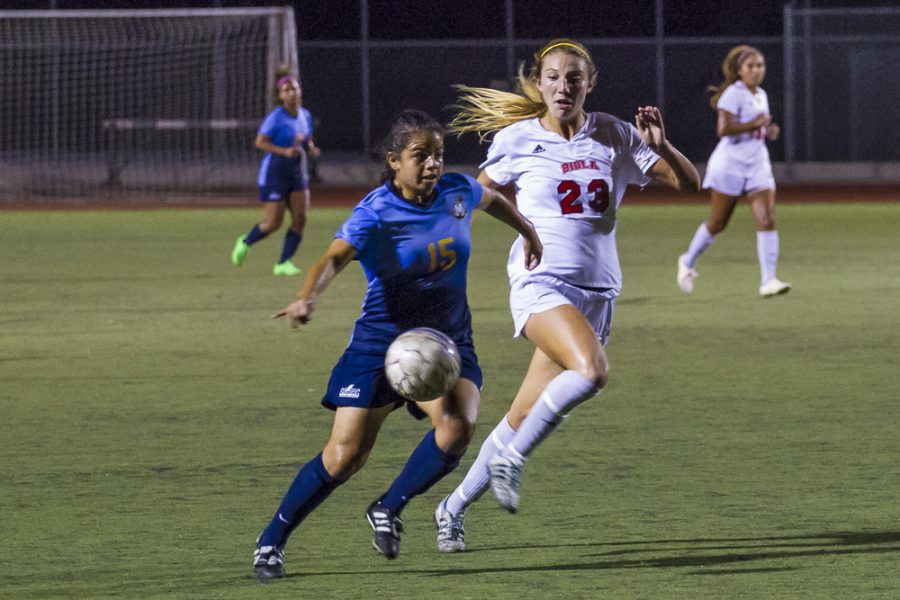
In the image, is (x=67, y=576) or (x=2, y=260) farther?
(x=2, y=260)

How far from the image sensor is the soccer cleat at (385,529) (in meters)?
5.35

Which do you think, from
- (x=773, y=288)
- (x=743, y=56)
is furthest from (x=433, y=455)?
(x=743, y=56)

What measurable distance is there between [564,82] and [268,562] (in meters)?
2.14

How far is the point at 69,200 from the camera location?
27.2m

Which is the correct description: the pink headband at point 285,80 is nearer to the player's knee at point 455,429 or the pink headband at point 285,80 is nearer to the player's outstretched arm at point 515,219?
the player's outstretched arm at point 515,219

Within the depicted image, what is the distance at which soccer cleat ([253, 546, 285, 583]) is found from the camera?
17.2 ft

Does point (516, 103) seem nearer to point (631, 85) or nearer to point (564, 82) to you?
point (564, 82)

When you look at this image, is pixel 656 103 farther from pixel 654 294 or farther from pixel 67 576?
pixel 67 576

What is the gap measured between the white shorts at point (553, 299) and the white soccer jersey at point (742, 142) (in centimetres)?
738

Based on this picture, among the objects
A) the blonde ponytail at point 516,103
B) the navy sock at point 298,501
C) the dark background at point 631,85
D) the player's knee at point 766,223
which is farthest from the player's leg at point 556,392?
the dark background at point 631,85

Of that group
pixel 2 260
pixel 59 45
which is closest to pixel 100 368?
pixel 2 260

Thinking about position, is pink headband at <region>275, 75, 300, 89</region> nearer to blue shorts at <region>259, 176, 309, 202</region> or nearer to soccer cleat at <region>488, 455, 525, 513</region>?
blue shorts at <region>259, 176, 309, 202</region>

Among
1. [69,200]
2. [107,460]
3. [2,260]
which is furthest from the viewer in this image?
[69,200]

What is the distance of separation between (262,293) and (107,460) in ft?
22.2
